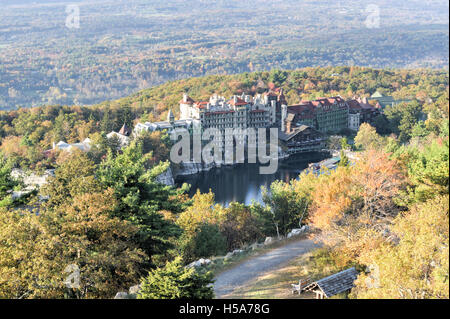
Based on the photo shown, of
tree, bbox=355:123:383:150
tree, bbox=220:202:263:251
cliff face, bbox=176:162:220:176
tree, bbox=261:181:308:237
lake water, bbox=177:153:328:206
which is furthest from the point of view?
tree, bbox=355:123:383:150

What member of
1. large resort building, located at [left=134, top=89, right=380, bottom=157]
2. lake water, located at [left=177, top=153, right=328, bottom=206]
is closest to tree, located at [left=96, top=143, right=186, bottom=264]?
lake water, located at [left=177, top=153, right=328, bottom=206]

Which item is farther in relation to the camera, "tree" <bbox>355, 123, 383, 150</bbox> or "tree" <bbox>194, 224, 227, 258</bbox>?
"tree" <bbox>355, 123, 383, 150</bbox>

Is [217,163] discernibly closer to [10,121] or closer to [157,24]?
[10,121]

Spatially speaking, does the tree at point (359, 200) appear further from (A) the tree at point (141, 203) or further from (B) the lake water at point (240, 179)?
(B) the lake water at point (240, 179)

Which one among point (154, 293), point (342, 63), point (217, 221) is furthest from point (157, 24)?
point (154, 293)

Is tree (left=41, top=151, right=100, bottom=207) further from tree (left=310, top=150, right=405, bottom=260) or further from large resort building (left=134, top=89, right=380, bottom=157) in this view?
large resort building (left=134, top=89, right=380, bottom=157)

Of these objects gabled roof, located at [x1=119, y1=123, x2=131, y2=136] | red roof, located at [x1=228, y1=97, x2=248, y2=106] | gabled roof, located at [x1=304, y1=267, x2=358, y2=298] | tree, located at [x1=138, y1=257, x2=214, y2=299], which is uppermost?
tree, located at [x1=138, y1=257, x2=214, y2=299]

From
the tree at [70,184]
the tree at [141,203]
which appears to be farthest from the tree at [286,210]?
the tree at [70,184]
